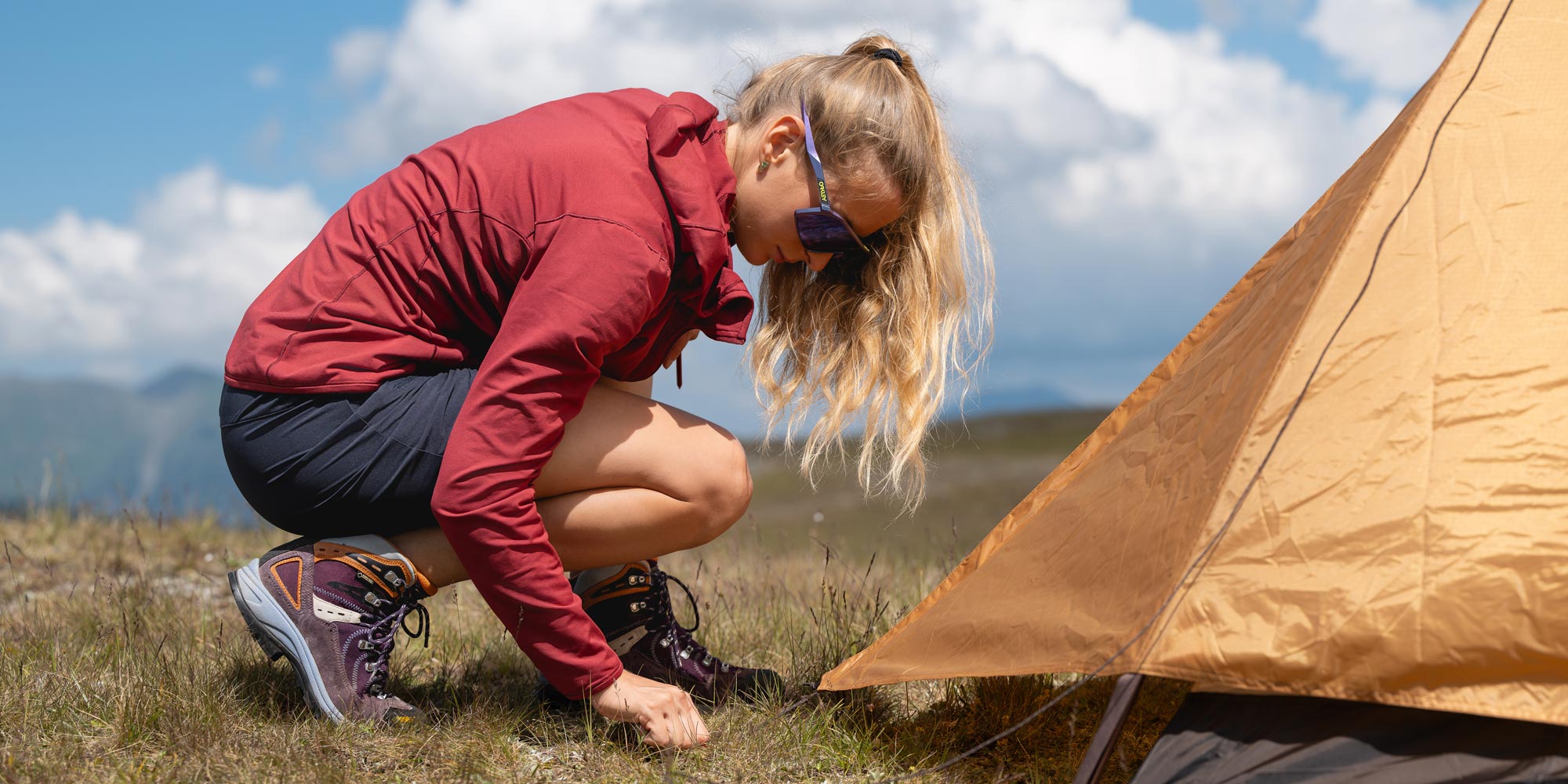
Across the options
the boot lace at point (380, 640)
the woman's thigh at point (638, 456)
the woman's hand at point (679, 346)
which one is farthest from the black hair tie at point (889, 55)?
the boot lace at point (380, 640)

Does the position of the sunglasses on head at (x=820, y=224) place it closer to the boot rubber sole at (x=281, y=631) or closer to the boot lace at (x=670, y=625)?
the boot lace at (x=670, y=625)

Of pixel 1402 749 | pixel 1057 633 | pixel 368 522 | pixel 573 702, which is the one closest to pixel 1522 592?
pixel 1402 749

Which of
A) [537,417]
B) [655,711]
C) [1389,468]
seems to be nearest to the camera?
[1389,468]

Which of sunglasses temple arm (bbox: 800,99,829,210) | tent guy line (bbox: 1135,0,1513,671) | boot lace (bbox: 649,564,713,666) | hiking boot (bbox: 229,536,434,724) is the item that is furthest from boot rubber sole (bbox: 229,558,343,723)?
tent guy line (bbox: 1135,0,1513,671)

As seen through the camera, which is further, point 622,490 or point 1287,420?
point 622,490

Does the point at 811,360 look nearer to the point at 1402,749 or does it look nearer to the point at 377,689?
the point at 377,689

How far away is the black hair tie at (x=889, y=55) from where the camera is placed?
96.7 inches

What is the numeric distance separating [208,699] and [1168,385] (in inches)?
86.0

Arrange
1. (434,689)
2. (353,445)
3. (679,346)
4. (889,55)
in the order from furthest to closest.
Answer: (434,689), (679,346), (889,55), (353,445)

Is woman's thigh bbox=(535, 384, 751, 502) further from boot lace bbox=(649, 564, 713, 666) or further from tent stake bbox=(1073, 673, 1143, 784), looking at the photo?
tent stake bbox=(1073, 673, 1143, 784)

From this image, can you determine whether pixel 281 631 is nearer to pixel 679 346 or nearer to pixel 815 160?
pixel 679 346

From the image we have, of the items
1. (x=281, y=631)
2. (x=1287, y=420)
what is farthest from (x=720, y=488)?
(x=1287, y=420)

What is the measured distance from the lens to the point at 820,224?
236 centimetres

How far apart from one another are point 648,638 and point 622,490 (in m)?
0.49
